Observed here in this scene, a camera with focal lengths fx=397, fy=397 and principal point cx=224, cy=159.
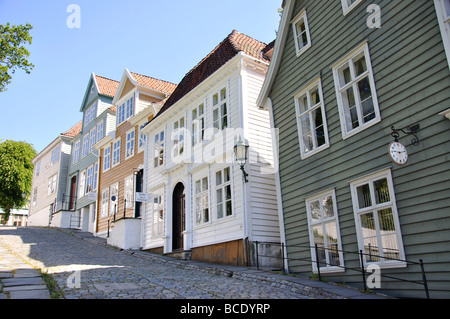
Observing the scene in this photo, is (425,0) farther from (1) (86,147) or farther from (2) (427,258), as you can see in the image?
(1) (86,147)

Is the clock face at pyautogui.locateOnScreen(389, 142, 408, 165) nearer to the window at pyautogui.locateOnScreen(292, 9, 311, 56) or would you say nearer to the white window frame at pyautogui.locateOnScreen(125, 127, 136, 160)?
the window at pyautogui.locateOnScreen(292, 9, 311, 56)

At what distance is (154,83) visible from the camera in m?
25.3

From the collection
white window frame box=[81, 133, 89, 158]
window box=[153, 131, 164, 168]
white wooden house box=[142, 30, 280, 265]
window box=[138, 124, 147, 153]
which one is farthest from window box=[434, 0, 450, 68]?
white window frame box=[81, 133, 89, 158]

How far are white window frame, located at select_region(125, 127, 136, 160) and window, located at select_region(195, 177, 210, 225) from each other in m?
8.74

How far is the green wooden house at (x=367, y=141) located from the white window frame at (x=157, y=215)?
8743mm

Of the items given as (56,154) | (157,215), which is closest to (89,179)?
(56,154)

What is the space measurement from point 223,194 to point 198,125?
3.95 m

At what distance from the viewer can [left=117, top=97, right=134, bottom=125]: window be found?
25016mm

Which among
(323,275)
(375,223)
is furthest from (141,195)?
(375,223)

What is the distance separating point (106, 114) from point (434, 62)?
2558 centimetres

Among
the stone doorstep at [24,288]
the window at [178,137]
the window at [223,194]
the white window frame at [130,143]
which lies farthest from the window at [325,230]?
the white window frame at [130,143]

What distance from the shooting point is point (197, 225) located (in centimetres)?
1622

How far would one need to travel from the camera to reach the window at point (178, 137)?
60.4ft
